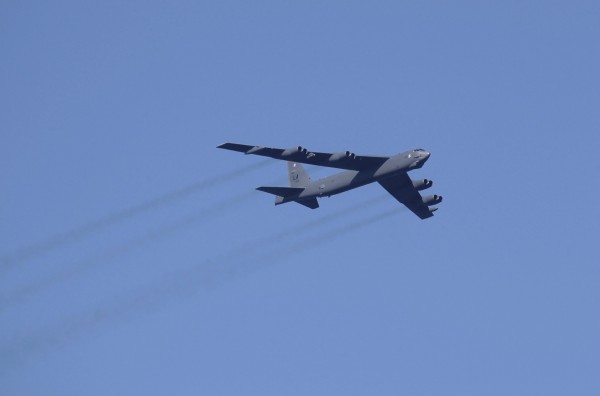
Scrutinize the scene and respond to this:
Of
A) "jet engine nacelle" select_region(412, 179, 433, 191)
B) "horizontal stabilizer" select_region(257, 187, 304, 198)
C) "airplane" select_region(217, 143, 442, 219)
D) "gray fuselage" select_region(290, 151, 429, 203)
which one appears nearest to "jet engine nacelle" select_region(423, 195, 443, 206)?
"airplane" select_region(217, 143, 442, 219)

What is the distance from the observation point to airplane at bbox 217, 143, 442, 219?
8462 centimetres

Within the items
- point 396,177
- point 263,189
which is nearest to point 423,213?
point 396,177

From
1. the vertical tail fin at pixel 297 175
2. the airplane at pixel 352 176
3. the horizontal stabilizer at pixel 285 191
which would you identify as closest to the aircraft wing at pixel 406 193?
the airplane at pixel 352 176

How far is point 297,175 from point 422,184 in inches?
339

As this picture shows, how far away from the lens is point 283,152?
277 ft

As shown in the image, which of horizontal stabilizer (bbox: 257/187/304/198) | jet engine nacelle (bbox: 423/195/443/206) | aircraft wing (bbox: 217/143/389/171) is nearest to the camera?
aircraft wing (bbox: 217/143/389/171)

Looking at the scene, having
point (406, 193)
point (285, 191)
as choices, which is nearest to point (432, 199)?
point (406, 193)

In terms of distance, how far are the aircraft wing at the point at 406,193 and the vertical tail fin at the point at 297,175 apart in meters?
5.31

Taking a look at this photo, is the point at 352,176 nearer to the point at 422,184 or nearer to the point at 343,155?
the point at 343,155

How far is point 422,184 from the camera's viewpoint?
90125 mm

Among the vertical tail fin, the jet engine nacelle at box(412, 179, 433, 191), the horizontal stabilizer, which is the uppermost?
the vertical tail fin

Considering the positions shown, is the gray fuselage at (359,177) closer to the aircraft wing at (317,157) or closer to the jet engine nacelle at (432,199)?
the aircraft wing at (317,157)

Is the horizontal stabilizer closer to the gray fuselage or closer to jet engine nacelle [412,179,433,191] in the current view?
the gray fuselage

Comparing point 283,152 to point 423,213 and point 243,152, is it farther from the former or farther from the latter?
point 423,213
